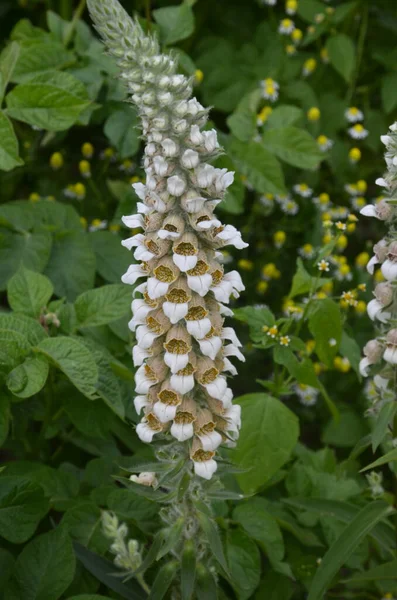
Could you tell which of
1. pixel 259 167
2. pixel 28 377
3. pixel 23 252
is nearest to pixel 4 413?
pixel 28 377

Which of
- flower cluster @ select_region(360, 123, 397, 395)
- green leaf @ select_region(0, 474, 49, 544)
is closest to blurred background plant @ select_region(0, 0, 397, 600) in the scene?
green leaf @ select_region(0, 474, 49, 544)

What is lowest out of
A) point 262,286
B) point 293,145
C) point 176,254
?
point 262,286

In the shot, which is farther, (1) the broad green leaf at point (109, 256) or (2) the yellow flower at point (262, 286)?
(2) the yellow flower at point (262, 286)

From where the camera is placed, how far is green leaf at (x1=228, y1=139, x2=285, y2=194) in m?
2.88

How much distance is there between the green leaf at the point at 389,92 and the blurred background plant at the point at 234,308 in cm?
1

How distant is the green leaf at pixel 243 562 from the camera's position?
2084 mm

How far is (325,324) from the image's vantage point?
91.0 inches

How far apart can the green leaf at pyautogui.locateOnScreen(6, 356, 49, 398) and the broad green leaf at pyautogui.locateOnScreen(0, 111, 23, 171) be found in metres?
0.61

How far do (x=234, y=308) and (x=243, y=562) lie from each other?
0.75 meters

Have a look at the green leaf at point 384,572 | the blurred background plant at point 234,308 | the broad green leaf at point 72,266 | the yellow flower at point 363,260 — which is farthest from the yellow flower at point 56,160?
the green leaf at point 384,572

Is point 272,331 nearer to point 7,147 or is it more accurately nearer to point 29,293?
point 29,293

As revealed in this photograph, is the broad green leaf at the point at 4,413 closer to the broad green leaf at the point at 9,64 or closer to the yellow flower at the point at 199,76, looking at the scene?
the broad green leaf at the point at 9,64

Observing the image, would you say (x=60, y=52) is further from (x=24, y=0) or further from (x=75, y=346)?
(x=75, y=346)

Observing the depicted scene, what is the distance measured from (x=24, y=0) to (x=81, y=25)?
836 millimetres
